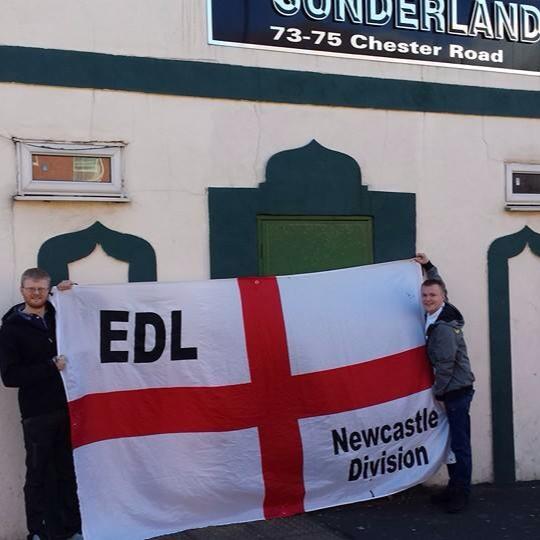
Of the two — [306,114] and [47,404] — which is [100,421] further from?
[306,114]

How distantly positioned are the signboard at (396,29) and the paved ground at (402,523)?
328cm

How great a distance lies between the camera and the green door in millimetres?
5840

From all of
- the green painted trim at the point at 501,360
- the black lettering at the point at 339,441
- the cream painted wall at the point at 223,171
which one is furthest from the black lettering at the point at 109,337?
the green painted trim at the point at 501,360

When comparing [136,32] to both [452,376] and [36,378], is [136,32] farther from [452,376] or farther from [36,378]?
[452,376]

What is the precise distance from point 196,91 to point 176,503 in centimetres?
272

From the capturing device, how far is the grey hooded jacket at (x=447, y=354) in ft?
18.3

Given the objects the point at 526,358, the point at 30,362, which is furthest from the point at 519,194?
the point at 30,362

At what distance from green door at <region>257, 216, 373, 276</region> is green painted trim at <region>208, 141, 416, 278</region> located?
53 mm

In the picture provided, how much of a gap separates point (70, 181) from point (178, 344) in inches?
49.3

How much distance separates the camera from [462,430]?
5707 mm

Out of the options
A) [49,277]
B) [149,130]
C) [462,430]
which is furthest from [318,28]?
[462,430]

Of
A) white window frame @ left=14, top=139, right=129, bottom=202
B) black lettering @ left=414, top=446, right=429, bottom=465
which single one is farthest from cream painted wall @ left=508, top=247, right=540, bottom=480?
white window frame @ left=14, top=139, right=129, bottom=202

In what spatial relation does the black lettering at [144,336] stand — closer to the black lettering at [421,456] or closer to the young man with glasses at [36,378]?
the young man with glasses at [36,378]

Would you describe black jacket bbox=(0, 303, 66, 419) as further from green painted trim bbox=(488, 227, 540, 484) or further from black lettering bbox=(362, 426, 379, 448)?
green painted trim bbox=(488, 227, 540, 484)
